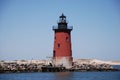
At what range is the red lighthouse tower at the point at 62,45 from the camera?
55.8 m

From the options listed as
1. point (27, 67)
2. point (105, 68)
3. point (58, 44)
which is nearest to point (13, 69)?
point (27, 67)

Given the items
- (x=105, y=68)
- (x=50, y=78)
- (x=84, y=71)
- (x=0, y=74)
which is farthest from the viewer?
(x=105, y=68)

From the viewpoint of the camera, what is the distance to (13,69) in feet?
186

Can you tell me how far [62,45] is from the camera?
183ft

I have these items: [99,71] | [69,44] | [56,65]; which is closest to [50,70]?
[56,65]

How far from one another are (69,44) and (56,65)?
3.56 meters

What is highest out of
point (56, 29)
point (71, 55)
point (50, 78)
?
point (56, 29)

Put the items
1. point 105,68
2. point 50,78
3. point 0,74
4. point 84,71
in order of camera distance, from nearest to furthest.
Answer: point 50,78 → point 0,74 → point 84,71 → point 105,68

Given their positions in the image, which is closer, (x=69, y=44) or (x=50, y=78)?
(x=50, y=78)

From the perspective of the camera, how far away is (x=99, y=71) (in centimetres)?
6212

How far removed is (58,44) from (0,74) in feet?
29.7

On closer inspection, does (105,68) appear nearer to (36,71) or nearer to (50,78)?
(36,71)

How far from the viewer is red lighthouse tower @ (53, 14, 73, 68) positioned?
55803 millimetres

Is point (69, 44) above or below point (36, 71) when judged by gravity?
above
